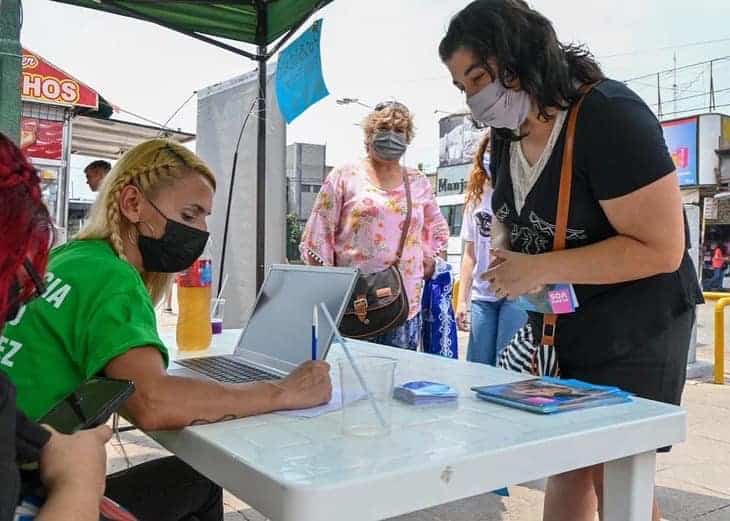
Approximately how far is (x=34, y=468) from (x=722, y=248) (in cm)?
2248

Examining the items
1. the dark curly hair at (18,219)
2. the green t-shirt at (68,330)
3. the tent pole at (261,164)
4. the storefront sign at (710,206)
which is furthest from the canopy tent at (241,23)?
the storefront sign at (710,206)

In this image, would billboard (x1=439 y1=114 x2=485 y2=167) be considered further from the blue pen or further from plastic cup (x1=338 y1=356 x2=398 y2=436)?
plastic cup (x1=338 y1=356 x2=398 y2=436)

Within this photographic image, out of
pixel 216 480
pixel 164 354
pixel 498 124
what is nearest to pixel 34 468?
pixel 216 480

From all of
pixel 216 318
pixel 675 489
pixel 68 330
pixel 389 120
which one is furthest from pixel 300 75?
pixel 675 489

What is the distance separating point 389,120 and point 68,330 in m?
2.06

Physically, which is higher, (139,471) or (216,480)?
(216,480)

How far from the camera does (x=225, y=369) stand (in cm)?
160

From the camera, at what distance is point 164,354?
115cm

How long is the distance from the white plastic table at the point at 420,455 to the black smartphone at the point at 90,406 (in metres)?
0.16

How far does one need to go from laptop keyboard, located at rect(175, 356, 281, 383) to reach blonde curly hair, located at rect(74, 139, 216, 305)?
264 millimetres

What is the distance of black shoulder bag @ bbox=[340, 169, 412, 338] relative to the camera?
107 inches

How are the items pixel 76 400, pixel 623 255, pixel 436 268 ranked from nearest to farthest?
pixel 76 400 < pixel 623 255 < pixel 436 268

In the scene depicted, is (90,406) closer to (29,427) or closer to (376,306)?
(29,427)

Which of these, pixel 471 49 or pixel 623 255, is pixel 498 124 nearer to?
pixel 471 49
